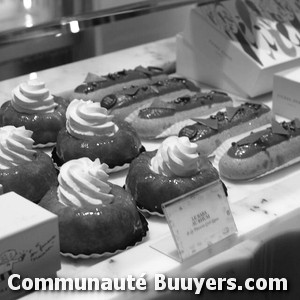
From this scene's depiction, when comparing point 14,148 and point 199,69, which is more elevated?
point 14,148

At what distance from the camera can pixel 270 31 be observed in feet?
9.16

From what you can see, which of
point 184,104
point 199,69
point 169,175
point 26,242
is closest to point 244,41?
point 199,69

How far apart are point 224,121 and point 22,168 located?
2.27ft

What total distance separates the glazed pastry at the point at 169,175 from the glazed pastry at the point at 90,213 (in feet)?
0.47

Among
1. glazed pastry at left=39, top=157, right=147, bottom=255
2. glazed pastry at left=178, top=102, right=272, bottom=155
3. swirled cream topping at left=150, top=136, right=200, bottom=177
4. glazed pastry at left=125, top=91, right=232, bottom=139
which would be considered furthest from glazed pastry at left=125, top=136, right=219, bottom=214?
glazed pastry at left=125, top=91, right=232, bottom=139

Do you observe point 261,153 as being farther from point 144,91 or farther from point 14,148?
point 14,148

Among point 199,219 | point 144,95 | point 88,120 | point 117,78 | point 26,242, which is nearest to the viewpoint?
point 26,242

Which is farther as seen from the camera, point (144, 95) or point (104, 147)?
point (144, 95)

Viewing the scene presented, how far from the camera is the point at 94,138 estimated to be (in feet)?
6.89

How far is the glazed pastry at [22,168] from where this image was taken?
74.2 inches

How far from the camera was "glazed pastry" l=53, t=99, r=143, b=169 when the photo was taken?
208 centimetres

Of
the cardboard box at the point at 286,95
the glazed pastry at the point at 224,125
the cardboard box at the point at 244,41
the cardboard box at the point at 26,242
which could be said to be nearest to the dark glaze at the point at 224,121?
the glazed pastry at the point at 224,125

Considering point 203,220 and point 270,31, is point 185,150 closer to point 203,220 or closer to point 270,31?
point 203,220

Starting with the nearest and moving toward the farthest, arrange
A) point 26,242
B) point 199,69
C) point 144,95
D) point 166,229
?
point 26,242, point 166,229, point 144,95, point 199,69
